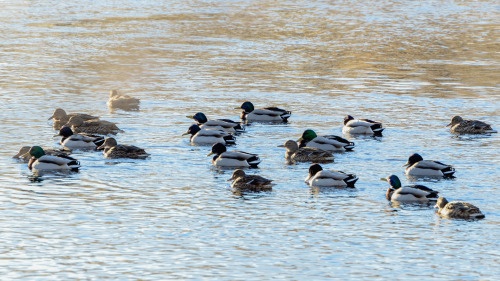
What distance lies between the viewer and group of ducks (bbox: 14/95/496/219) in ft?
72.6

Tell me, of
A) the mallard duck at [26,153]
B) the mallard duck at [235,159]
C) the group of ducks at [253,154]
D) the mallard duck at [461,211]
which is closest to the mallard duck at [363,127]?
the group of ducks at [253,154]

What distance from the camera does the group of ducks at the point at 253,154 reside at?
2214 centimetres

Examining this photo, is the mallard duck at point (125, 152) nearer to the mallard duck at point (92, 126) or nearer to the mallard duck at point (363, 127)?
the mallard duck at point (92, 126)

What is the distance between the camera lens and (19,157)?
87.3 ft

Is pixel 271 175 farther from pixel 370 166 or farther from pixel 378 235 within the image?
pixel 378 235

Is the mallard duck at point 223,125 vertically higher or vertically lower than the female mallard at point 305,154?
higher

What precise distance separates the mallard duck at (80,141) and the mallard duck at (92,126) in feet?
6.23

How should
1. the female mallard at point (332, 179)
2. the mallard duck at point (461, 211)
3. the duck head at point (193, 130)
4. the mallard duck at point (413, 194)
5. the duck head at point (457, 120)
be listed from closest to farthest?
the mallard duck at point (461, 211), the mallard duck at point (413, 194), the female mallard at point (332, 179), the duck head at point (193, 130), the duck head at point (457, 120)

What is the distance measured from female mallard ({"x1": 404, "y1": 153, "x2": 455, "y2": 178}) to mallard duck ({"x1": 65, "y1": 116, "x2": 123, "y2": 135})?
10.7 m

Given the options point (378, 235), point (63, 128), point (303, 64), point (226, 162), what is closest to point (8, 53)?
point (303, 64)

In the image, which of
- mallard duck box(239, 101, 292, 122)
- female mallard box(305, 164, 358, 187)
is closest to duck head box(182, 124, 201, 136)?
mallard duck box(239, 101, 292, 122)

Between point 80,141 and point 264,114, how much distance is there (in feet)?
25.8

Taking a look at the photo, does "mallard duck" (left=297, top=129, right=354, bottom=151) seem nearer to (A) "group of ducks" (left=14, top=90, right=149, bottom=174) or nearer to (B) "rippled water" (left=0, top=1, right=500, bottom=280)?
(B) "rippled water" (left=0, top=1, right=500, bottom=280)

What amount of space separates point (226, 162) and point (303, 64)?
2403 cm
